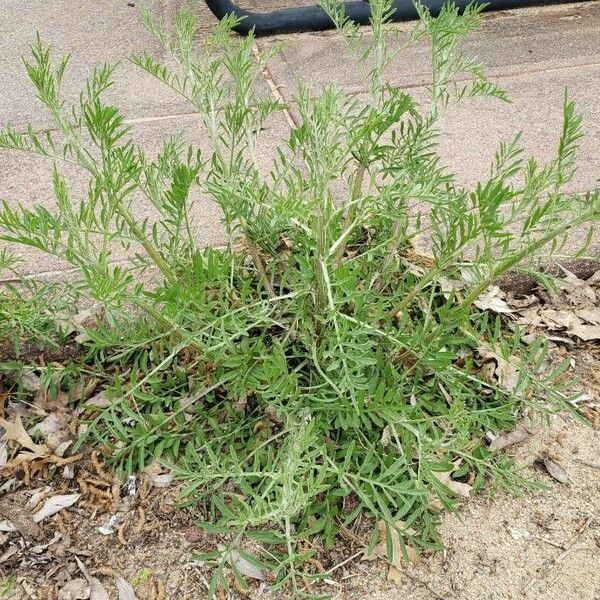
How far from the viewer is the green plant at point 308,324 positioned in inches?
62.5

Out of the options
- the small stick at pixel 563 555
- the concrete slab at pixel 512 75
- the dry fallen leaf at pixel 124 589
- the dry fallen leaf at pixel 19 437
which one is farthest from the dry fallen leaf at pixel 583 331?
the dry fallen leaf at pixel 19 437

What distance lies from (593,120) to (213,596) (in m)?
2.70

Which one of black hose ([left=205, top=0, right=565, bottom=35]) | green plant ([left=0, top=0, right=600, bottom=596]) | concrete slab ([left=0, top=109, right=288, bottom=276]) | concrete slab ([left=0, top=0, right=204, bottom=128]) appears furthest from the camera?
black hose ([left=205, top=0, right=565, bottom=35])

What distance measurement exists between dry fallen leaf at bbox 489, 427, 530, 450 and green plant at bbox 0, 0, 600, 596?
42mm

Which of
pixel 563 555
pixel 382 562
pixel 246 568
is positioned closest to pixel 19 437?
pixel 246 568

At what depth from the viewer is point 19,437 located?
6.76ft

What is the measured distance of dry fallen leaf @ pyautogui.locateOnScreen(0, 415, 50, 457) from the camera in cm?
204

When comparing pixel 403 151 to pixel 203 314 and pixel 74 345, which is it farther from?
pixel 74 345

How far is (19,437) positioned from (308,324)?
93cm

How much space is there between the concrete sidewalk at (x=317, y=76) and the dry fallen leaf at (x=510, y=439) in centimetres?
123

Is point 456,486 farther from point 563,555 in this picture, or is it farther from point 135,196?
point 135,196

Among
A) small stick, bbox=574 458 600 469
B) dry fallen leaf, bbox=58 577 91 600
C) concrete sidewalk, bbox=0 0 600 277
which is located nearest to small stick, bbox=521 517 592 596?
small stick, bbox=574 458 600 469

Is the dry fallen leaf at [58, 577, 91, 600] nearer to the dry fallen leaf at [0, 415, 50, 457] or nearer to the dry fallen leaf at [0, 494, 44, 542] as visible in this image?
the dry fallen leaf at [0, 494, 44, 542]

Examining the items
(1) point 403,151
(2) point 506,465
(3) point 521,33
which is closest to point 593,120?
(3) point 521,33
